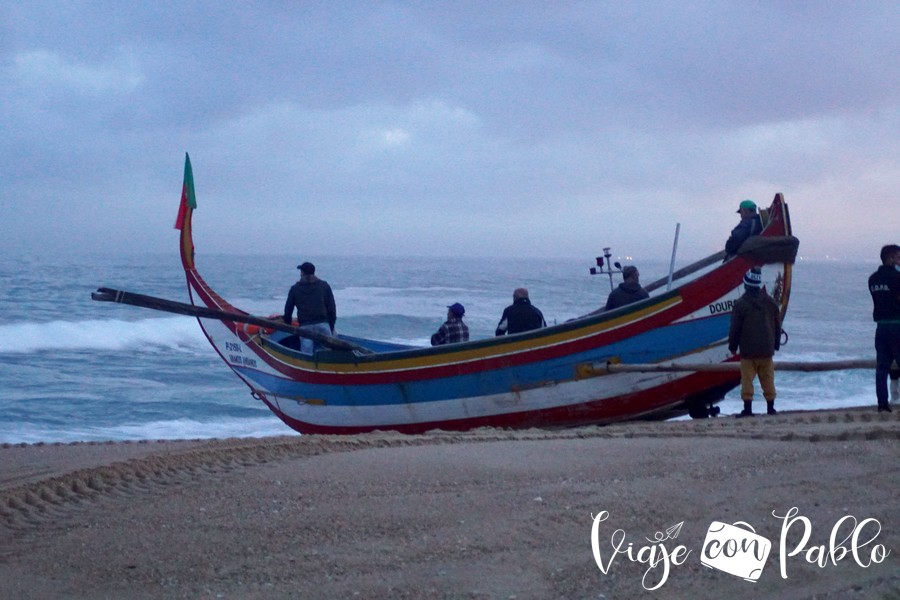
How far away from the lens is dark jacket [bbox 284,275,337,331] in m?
9.20

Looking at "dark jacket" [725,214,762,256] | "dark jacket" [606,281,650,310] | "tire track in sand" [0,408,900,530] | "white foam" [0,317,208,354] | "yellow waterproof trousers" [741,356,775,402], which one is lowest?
"white foam" [0,317,208,354]

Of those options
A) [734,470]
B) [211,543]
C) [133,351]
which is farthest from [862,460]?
[133,351]

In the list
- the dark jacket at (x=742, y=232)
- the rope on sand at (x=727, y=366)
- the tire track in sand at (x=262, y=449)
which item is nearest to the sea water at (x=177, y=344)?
the rope on sand at (x=727, y=366)

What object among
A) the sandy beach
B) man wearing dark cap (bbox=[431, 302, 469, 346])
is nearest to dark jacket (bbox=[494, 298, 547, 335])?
man wearing dark cap (bbox=[431, 302, 469, 346])

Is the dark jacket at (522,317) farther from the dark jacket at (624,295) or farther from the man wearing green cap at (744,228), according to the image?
the man wearing green cap at (744,228)

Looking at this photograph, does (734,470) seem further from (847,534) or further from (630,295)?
(630,295)

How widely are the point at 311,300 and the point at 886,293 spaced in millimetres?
5324

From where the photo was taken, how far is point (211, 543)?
401 cm

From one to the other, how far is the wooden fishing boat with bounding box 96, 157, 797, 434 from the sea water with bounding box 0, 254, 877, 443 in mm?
3213

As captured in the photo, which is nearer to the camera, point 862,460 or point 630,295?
point 862,460

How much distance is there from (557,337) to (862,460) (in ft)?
10.3

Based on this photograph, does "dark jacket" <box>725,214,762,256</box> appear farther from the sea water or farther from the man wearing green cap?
the sea water

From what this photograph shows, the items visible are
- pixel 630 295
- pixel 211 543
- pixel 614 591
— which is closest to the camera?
pixel 614 591

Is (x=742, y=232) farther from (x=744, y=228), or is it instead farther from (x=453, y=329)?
(x=453, y=329)
